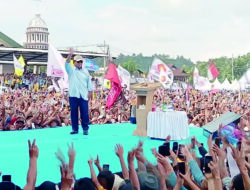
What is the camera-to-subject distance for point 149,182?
2934 mm

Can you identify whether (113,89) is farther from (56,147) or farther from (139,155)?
(139,155)

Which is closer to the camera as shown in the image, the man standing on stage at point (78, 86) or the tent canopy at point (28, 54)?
the man standing on stage at point (78, 86)

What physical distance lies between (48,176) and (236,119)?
14.1 ft

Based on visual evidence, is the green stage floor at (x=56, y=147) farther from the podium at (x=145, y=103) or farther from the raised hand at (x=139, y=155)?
the raised hand at (x=139, y=155)

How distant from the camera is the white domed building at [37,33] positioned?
100 meters

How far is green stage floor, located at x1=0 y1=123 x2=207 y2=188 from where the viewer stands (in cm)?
489

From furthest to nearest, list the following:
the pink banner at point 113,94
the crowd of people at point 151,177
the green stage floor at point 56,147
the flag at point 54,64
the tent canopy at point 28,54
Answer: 1. the tent canopy at point 28,54
2. the flag at point 54,64
3. the pink banner at point 113,94
4. the green stage floor at point 56,147
5. the crowd of people at point 151,177

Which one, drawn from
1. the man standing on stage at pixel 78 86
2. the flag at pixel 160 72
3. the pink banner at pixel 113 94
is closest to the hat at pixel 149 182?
the man standing on stage at pixel 78 86

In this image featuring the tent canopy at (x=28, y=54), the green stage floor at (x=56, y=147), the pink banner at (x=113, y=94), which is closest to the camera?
the green stage floor at (x=56, y=147)

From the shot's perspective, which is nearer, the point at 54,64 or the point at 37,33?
the point at 54,64

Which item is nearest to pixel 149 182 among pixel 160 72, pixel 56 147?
pixel 56 147

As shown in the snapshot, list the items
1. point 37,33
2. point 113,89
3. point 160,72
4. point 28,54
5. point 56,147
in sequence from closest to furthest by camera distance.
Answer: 1. point 56,147
2. point 113,89
3. point 160,72
4. point 28,54
5. point 37,33

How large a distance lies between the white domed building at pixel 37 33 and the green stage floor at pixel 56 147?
93.6 meters

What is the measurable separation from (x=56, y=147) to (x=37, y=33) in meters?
98.2
